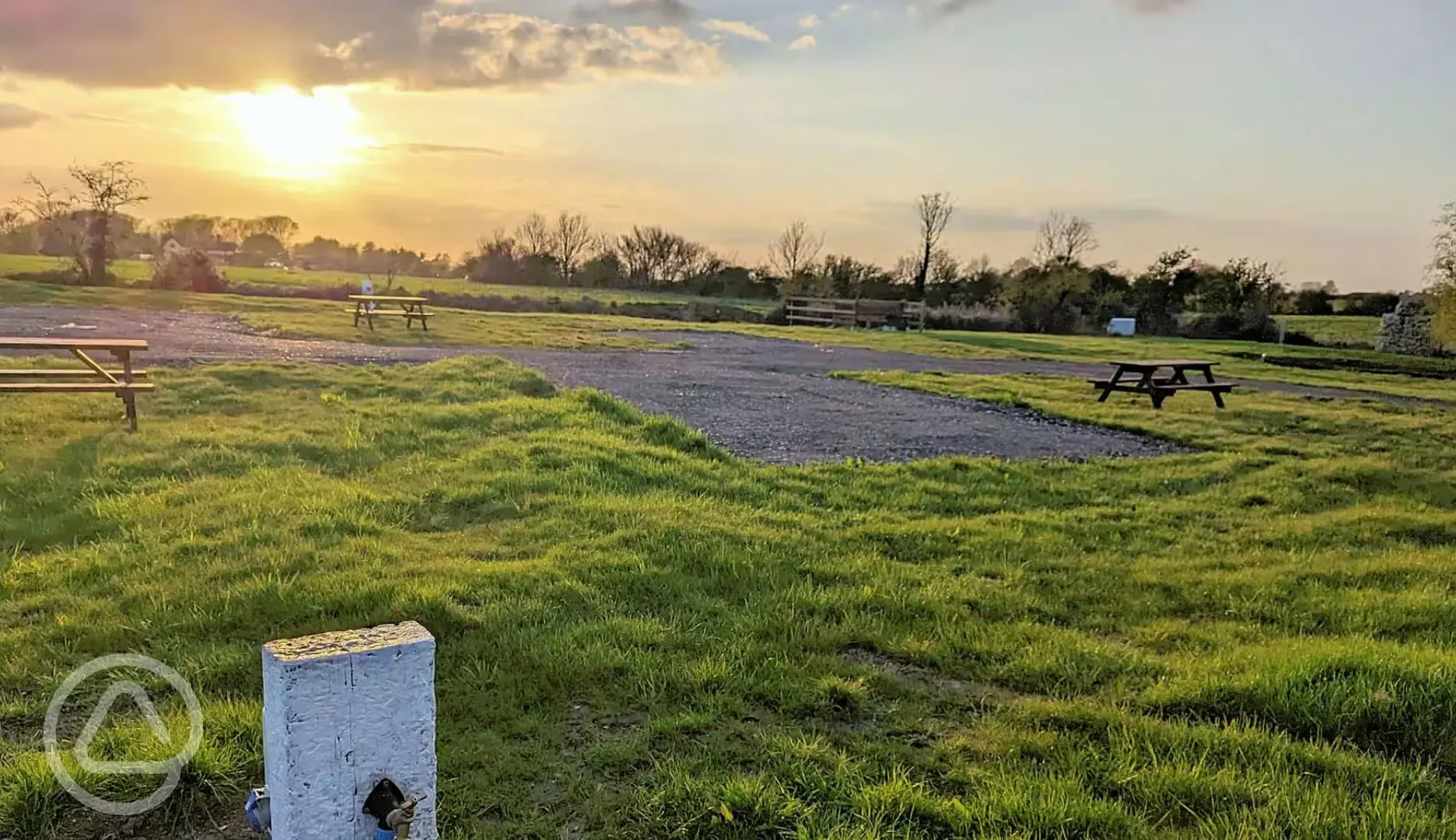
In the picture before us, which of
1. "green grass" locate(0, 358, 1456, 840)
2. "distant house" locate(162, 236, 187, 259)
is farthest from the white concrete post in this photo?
"distant house" locate(162, 236, 187, 259)

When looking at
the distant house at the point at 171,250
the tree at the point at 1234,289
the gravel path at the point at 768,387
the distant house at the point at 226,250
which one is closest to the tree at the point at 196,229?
the distant house at the point at 226,250

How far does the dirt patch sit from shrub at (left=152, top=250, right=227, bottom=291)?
3458 cm

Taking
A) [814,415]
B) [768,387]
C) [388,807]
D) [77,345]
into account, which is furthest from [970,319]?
[388,807]

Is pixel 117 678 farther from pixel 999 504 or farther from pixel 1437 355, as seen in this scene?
pixel 1437 355

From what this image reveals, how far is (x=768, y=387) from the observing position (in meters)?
14.4

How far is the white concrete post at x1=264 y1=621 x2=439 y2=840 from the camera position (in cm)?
174

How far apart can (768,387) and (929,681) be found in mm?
10747

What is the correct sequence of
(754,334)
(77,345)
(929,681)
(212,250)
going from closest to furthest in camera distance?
(929,681) < (77,345) < (754,334) < (212,250)

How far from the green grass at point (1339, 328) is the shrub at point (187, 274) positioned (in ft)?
147

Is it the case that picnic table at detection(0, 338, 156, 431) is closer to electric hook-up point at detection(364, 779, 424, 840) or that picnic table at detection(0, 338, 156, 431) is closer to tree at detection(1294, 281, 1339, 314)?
electric hook-up point at detection(364, 779, 424, 840)

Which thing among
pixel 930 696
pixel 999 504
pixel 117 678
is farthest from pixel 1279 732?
pixel 117 678

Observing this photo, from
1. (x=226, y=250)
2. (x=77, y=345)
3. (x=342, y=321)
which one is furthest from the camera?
(x=226, y=250)

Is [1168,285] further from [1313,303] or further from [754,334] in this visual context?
[754,334]

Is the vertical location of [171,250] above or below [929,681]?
above
